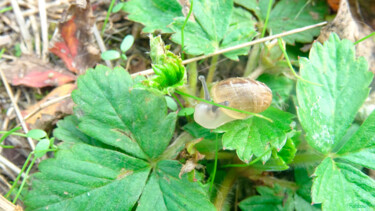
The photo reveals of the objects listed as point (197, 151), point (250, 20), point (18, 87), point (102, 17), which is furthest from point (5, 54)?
point (250, 20)

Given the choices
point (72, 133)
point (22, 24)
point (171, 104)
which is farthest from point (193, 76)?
point (22, 24)

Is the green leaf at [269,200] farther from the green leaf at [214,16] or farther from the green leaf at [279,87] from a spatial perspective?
the green leaf at [214,16]

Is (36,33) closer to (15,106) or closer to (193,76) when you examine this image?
(15,106)

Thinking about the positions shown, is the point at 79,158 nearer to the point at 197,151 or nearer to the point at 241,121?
the point at 197,151

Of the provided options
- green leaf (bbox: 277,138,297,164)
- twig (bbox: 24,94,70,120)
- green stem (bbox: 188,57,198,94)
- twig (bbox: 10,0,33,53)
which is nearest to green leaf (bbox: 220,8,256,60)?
green stem (bbox: 188,57,198,94)

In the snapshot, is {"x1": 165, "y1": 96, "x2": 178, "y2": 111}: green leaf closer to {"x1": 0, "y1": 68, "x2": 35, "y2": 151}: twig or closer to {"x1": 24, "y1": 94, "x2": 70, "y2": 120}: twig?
{"x1": 24, "y1": 94, "x2": 70, "y2": 120}: twig

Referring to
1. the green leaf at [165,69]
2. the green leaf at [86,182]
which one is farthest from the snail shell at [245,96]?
the green leaf at [86,182]
